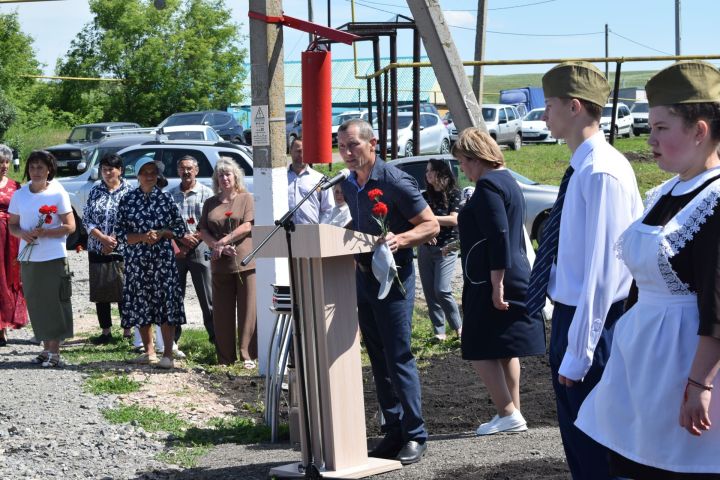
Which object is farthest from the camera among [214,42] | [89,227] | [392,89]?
[214,42]

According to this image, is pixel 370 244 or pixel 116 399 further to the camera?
pixel 116 399

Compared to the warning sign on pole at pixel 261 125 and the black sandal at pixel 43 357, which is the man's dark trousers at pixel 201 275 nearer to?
the black sandal at pixel 43 357

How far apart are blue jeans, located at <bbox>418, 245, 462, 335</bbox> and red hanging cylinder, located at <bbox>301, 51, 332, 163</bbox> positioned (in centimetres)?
220

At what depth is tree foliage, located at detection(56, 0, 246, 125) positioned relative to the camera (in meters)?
50.4

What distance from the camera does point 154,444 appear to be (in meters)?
7.00

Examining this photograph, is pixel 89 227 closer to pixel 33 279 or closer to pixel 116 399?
pixel 33 279

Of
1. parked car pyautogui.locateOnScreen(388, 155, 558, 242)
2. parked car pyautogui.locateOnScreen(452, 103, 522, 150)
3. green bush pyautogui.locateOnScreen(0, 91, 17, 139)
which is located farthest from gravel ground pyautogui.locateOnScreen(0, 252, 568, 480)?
green bush pyautogui.locateOnScreen(0, 91, 17, 139)

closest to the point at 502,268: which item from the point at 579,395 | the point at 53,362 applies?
the point at 579,395

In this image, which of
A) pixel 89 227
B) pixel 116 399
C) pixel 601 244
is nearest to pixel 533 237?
pixel 89 227

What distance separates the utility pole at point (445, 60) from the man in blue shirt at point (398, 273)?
3041mm

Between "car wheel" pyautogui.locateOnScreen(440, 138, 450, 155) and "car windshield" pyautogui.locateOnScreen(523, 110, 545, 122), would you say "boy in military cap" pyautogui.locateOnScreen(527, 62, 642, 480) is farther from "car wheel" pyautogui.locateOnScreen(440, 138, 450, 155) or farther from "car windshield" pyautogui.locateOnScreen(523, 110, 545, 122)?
"car windshield" pyautogui.locateOnScreen(523, 110, 545, 122)

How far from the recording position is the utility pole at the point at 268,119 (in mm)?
8612

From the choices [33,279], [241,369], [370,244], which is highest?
[370,244]

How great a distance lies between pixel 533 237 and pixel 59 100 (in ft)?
136
